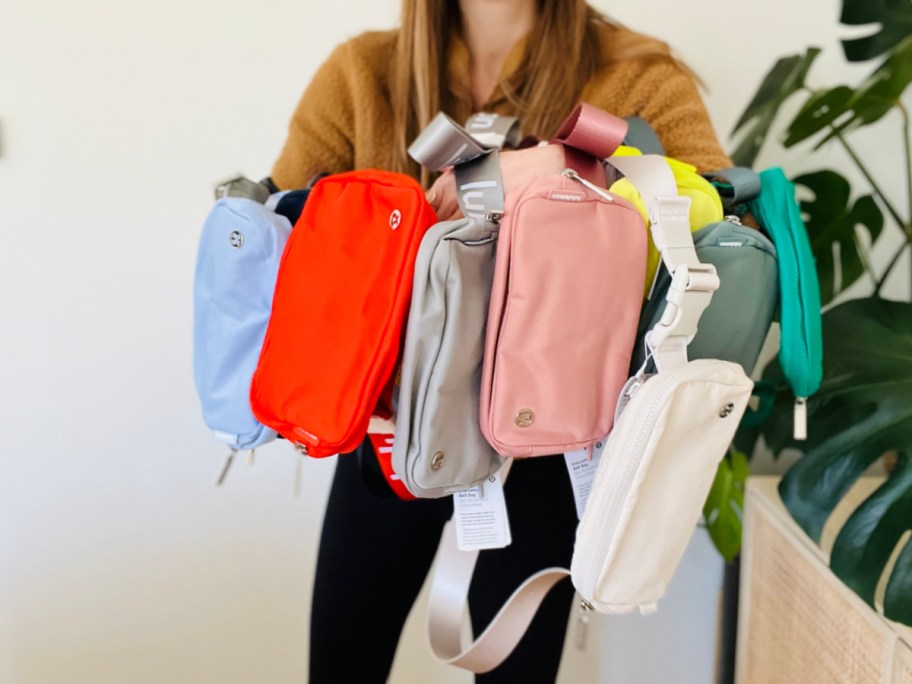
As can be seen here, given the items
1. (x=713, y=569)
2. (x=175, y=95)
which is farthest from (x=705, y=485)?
(x=175, y=95)

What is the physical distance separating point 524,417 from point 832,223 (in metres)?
0.77

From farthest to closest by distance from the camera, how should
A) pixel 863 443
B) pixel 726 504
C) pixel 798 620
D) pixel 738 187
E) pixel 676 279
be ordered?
pixel 726 504 < pixel 798 620 < pixel 863 443 < pixel 738 187 < pixel 676 279

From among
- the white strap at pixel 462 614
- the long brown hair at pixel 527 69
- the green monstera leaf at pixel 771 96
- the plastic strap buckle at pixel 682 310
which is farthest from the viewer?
the green monstera leaf at pixel 771 96

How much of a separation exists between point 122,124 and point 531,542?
2.84 feet

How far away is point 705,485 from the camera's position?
2.05 ft

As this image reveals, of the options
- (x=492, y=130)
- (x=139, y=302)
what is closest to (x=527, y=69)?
(x=492, y=130)

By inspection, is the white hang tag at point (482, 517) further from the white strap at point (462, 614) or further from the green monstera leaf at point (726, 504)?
the green monstera leaf at point (726, 504)

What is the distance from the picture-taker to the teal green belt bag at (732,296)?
60cm

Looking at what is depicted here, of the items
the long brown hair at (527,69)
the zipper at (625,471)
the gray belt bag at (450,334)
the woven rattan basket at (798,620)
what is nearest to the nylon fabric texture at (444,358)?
the gray belt bag at (450,334)

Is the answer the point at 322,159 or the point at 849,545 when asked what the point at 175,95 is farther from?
the point at 849,545

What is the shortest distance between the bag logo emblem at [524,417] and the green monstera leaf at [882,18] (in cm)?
77

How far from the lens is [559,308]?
57cm

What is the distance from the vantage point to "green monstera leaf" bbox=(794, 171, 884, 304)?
1.10m

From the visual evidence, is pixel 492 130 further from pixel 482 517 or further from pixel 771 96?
pixel 771 96
